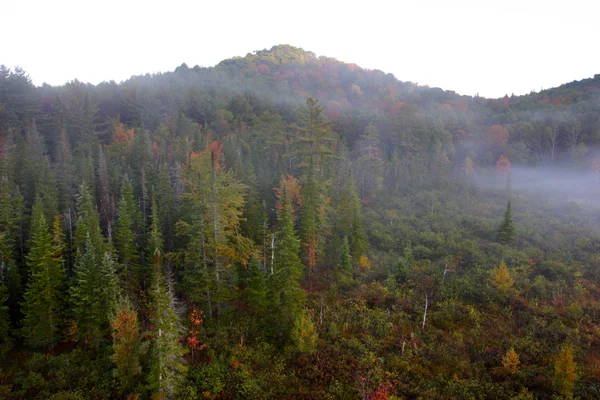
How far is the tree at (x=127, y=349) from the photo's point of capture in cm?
1984

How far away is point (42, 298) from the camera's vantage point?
25047mm

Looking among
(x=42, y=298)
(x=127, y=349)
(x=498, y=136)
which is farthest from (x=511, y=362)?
(x=498, y=136)

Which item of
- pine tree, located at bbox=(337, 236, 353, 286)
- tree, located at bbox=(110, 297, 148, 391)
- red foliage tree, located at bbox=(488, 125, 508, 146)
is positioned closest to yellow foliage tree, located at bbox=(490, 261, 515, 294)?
pine tree, located at bbox=(337, 236, 353, 286)

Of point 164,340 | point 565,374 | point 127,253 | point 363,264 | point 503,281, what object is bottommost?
point 363,264

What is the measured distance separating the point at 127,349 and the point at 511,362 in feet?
78.1

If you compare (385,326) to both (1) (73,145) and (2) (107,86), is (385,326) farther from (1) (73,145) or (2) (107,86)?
(2) (107,86)

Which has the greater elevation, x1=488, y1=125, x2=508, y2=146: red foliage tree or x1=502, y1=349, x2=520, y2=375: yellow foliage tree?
x1=488, y1=125, x2=508, y2=146: red foliage tree

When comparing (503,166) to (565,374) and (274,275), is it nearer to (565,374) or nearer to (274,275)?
(565,374)

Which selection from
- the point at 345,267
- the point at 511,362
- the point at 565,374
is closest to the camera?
the point at 565,374

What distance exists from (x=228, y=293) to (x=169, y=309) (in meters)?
9.88

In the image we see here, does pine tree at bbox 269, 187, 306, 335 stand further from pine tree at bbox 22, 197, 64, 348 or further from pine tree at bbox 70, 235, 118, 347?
pine tree at bbox 22, 197, 64, 348

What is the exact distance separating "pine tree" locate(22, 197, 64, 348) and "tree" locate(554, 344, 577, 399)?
111 feet

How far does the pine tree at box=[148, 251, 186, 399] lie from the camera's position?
57.2 ft

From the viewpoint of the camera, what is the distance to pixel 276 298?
24.4 metres
